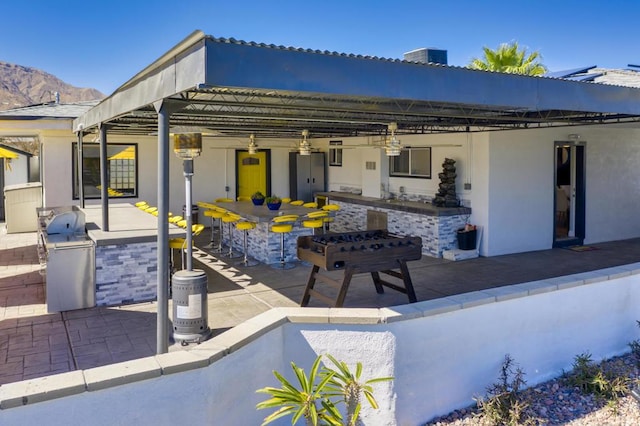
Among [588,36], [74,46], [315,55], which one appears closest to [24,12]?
[74,46]

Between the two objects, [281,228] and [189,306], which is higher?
[281,228]

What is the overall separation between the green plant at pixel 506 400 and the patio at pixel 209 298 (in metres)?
2.10

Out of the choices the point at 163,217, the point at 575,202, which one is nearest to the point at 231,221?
the point at 163,217

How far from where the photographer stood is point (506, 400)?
4.53 m

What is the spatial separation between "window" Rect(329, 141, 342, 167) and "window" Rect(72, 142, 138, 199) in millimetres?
5362

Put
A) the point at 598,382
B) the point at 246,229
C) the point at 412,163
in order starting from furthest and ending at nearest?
the point at 412,163, the point at 246,229, the point at 598,382

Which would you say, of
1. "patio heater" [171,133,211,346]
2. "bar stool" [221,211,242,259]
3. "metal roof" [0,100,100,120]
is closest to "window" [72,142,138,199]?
"metal roof" [0,100,100,120]

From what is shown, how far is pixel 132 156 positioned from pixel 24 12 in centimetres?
3894

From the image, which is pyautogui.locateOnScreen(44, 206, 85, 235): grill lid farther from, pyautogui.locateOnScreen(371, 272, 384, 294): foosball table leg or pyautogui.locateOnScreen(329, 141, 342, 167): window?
pyautogui.locateOnScreen(329, 141, 342, 167): window

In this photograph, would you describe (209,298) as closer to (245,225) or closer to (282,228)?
(282,228)

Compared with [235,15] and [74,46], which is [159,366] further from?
→ [74,46]

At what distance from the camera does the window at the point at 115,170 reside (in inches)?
504

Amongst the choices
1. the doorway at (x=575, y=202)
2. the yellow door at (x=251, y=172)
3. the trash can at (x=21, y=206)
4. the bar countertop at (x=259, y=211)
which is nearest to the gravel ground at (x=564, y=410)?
the bar countertop at (x=259, y=211)

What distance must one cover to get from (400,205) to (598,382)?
21.3ft
